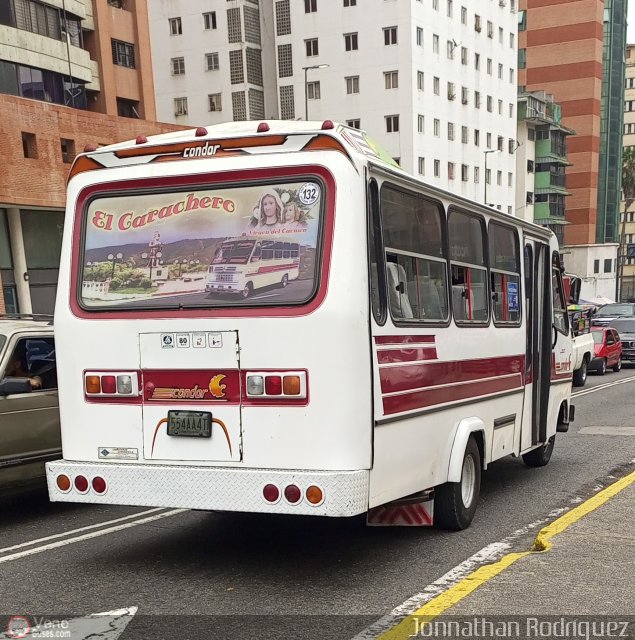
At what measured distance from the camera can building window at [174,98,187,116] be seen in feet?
202

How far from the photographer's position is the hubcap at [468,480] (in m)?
6.92

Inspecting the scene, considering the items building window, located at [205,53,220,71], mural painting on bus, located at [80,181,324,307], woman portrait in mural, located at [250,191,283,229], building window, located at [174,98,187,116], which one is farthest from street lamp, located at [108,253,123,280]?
building window, located at [174,98,187,116]

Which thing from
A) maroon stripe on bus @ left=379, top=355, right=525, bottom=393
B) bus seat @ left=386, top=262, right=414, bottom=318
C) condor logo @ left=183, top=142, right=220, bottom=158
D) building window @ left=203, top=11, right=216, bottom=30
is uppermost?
building window @ left=203, top=11, right=216, bottom=30

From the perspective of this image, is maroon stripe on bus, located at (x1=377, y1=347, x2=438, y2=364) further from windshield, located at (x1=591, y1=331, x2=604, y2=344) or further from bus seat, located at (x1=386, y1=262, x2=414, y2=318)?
windshield, located at (x1=591, y1=331, x2=604, y2=344)

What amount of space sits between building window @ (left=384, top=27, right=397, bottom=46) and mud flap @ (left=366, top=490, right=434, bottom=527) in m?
53.8

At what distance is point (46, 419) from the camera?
7.70 m

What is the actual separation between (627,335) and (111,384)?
85.8ft

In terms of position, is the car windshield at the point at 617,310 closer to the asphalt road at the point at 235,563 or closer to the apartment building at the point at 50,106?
the apartment building at the point at 50,106

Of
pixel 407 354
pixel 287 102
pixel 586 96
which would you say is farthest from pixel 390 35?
Result: pixel 407 354

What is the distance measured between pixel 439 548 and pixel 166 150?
12.0 ft

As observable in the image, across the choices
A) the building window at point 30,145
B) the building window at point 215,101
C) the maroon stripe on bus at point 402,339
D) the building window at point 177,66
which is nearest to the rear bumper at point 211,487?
the maroon stripe on bus at point 402,339

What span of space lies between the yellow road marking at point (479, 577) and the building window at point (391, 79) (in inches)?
2033

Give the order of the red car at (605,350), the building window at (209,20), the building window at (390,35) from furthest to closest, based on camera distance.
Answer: the building window at (209,20), the building window at (390,35), the red car at (605,350)

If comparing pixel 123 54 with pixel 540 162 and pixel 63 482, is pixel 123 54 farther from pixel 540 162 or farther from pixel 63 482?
pixel 540 162
